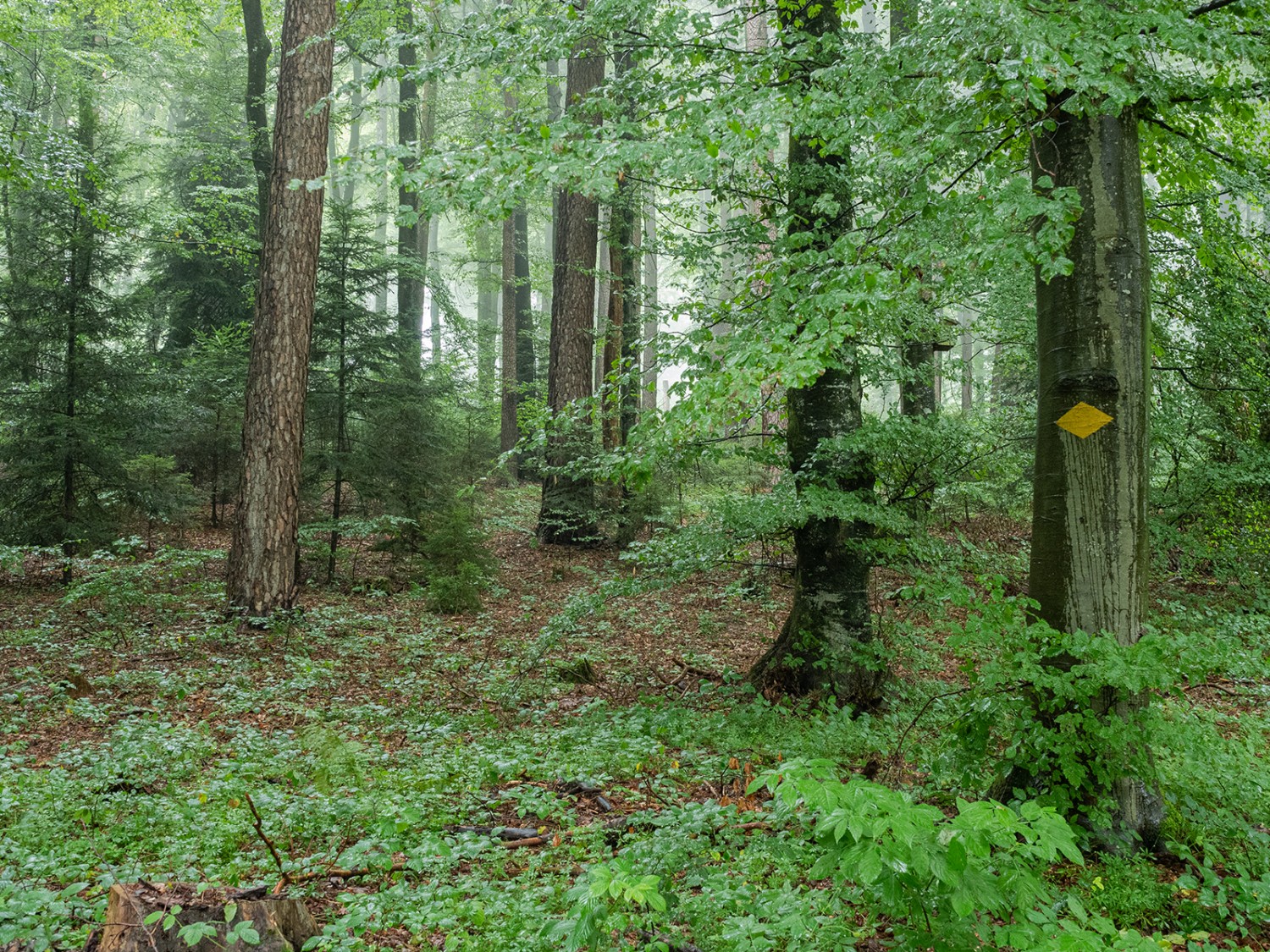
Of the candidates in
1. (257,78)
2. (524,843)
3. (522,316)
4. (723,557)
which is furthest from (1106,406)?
(522,316)

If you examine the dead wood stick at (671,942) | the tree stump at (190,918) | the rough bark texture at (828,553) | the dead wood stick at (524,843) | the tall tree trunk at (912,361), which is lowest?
the dead wood stick at (524,843)

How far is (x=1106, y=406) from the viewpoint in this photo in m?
3.50

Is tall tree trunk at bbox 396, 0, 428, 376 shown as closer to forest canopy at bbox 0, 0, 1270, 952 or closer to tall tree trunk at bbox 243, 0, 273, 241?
forest canopy at bbox 0, 0, 1270, 952

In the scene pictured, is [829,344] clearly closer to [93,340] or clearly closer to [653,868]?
[653,868]

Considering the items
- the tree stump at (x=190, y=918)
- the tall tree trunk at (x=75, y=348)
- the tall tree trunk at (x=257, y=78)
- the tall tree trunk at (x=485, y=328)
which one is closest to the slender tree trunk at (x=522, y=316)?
the tall tree trunk at (x=485, y=328)

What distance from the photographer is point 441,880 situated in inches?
131

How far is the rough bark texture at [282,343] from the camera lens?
8266 mm

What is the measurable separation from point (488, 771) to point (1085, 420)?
12.3 feet

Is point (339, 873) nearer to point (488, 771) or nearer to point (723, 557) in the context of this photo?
point (488, 771)

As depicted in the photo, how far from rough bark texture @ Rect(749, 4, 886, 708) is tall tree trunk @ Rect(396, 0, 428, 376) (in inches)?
116

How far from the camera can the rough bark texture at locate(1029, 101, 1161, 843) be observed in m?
3.50

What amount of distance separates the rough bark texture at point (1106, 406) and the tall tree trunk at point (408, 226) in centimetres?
301

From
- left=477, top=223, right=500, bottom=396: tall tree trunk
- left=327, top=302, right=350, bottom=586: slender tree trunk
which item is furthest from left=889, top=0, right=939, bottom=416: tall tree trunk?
left=477, top=223, right=500, bottom=396: tall tree trunk

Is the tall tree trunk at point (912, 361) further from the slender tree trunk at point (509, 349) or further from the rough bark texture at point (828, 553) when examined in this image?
the slender tree trunk at point (509, 349)
